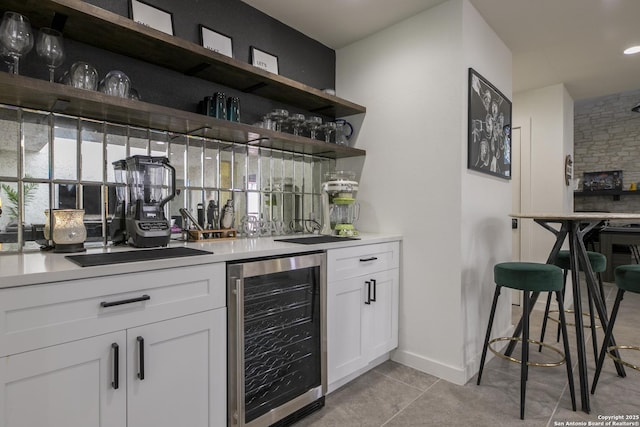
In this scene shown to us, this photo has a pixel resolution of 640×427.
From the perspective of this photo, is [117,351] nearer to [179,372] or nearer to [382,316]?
Answer: [179,372]

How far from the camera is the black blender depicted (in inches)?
68.3

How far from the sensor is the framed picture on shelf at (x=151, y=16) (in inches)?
75.2

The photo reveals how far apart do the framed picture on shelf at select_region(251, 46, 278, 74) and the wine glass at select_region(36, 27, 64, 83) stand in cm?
117

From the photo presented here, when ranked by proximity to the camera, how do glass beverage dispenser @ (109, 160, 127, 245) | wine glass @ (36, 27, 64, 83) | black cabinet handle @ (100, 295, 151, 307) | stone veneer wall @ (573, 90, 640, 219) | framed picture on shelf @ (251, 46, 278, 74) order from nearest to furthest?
black cabinet handle @ (100, 295, 151, 307) < wine glass @ (36, 27, 64, 83) < glass beverage dispenser @ (109, 160, 127, 245) < framed picture on shelf @ (251, 46, 278, 74) < stone veneer wall @ (573, 90, 640, 219)

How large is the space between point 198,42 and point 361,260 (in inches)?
66.9

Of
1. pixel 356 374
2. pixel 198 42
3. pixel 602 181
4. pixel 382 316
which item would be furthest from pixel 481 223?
pixel 602 181

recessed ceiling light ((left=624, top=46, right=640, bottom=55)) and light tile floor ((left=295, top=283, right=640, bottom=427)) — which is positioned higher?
recessed ceiling light ((left=624, top=46, right=640, bottom=55))

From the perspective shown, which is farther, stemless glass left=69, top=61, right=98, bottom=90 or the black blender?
the black blender

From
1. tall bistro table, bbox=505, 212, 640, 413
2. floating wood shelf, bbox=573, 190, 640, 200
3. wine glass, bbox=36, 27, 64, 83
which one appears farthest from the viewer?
floating wood shelf, bbox=573, 190, 640, 200

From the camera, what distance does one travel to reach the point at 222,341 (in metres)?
1.57

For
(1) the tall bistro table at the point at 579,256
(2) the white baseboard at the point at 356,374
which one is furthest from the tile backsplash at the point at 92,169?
→ (1) the tall bistro table at the point at 579,256

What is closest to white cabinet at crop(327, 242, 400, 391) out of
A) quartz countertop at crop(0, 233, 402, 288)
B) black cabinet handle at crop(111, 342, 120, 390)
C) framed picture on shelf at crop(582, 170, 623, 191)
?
quartz countertop at crop(0, 233, 402, 288)

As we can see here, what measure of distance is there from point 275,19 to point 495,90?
177 centimetres

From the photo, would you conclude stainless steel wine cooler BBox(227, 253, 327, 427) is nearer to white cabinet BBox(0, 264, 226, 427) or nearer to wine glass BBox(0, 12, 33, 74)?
white cabinet BBox(0, 264, 226, 427)
